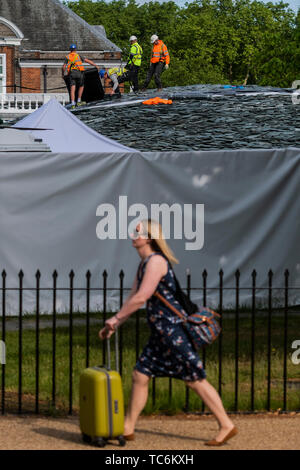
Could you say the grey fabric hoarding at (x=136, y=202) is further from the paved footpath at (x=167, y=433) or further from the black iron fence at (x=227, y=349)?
the paved footpath at (x=167, y=433)

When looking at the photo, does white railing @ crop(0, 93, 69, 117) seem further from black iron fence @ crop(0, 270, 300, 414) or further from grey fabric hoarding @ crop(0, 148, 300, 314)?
black iron fence @ crop(0, 270, 300, 414)

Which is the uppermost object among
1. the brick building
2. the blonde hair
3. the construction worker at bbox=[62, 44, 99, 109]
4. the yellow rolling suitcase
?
the brick building

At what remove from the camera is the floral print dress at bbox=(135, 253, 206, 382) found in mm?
7152

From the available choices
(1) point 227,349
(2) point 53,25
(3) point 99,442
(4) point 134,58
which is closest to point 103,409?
(3) point 99,442

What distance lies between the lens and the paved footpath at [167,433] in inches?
287

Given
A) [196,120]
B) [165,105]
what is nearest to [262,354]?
[196,120]

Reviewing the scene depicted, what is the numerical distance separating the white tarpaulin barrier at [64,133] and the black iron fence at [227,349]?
7.62ft

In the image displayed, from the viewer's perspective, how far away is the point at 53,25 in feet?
175

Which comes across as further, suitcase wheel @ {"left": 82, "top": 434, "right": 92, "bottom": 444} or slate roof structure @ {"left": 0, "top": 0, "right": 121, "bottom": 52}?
slate roof structure @ {"left": 0, "top": 0, "right": 121, "bottom": 52}

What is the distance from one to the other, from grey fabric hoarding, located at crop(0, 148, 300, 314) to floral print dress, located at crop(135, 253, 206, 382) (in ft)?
22.4

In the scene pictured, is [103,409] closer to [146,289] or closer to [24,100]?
[146,289]

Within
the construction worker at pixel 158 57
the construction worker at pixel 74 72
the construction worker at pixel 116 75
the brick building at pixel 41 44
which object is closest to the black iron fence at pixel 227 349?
the construction worker at pixel 74 72

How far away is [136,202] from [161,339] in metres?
7.38

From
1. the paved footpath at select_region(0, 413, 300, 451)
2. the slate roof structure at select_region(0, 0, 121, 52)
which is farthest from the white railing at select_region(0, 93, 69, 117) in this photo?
the paved footpath at select_region(0, 413, 300, 451)
